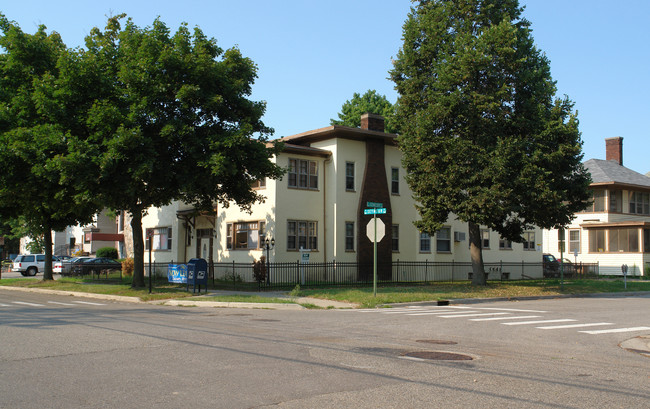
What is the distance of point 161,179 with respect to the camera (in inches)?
908

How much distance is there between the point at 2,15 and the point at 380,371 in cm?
2655

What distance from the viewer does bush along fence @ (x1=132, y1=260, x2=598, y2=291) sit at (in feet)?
90.8

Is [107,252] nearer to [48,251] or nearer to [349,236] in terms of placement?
[48,251]

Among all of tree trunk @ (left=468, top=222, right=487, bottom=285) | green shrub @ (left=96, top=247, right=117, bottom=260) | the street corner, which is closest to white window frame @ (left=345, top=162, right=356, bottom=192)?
tree trunk @ (left=468, top=222, right=487, bottom=285)

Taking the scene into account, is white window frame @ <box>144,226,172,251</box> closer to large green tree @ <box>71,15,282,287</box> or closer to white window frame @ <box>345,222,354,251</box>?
white window frame @ <box>345,222,354,251</box>

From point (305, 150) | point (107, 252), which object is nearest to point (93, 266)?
point (107, 252)

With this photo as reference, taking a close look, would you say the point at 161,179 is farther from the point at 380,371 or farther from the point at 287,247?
the point at 380,371

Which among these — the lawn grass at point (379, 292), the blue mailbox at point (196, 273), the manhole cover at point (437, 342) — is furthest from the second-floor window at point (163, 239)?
the manhole cover at point (437, 342)

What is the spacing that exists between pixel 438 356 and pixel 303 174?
73.9 feet

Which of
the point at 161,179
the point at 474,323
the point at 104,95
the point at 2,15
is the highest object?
the point at 2,15

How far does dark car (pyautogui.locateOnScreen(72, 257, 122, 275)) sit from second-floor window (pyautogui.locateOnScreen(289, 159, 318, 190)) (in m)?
14.8

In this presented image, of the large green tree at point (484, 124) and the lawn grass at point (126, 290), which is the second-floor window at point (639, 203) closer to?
the large green tree at point (484, 124)

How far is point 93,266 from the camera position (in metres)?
38.6

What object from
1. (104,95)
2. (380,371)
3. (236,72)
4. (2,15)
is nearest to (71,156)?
(104,95)
